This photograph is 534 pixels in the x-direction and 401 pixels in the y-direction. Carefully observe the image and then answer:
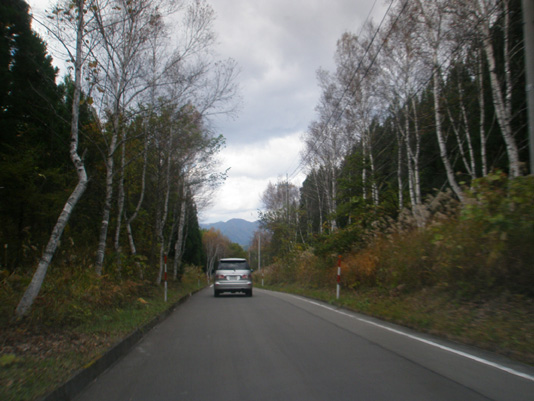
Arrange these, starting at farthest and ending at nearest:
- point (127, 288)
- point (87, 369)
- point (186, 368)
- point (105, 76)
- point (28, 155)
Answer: point (28, 155) < point (127, 288) < point (105, 76) < point (186, 368) < point (87, 369)

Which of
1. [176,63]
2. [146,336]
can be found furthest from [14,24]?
[146,336]

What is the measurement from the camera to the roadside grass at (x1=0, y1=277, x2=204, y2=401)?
4.57m

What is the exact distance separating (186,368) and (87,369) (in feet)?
4.16

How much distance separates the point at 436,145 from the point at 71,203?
21.8 m

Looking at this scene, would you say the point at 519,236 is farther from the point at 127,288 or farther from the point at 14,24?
the point at 14,24

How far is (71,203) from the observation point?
8.73m

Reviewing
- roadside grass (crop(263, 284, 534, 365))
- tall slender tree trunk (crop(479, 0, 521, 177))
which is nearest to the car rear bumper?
roadside grass (crop(263, 284, 534, 365))

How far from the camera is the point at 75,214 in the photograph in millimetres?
18078

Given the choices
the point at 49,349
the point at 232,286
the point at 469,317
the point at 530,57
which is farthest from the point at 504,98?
the point at 49,349

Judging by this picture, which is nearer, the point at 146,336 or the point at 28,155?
the point at 146,336

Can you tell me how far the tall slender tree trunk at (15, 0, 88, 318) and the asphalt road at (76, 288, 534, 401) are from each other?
2.17 m

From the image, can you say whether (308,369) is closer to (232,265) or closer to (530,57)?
(530,57)

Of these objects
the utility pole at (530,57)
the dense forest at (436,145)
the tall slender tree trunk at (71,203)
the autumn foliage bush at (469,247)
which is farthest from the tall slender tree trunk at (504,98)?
Result: the tall slender tree trunk at (71,203)

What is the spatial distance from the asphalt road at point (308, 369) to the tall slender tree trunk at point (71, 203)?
2173 millimetres
